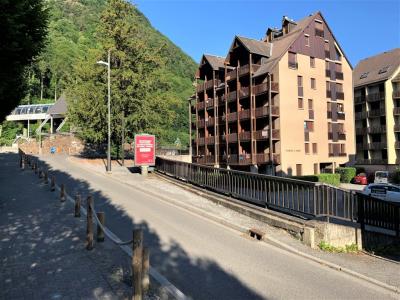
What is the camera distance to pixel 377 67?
55531mm

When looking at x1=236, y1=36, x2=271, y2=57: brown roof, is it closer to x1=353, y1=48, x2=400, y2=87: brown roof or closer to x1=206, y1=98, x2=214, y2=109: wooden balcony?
x1=206, y1=98, x2=214, y2=109: wooden balcony

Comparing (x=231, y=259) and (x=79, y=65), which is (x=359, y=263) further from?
(x=79, y=65)

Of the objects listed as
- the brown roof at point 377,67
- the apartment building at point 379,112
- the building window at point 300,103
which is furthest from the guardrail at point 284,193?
the brown roof at point 377,67

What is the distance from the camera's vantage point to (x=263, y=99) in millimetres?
41812

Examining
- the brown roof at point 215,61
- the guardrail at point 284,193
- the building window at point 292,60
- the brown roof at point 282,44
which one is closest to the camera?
the guardrail at point 284,193

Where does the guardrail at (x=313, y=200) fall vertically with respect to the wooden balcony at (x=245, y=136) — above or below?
below

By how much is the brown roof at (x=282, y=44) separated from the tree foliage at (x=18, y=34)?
101 ft

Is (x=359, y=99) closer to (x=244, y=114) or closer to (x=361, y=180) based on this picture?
(x=361, y=180)

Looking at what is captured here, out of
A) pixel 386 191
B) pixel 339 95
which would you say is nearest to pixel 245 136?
pixel 339 95

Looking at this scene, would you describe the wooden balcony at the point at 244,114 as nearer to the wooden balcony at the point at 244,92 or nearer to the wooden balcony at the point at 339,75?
the wooden balcony at the point at 244,92

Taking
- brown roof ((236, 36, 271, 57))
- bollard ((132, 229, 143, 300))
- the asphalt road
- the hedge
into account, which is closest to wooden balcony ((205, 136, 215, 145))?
brown roof ((236, 36, 271, 57))

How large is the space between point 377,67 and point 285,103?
24282 mm

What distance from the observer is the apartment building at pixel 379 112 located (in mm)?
50500

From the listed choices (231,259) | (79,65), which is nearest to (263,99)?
(79,65)
